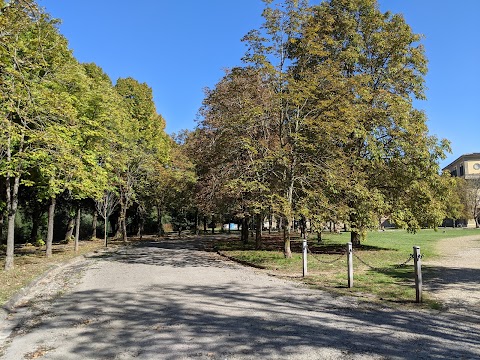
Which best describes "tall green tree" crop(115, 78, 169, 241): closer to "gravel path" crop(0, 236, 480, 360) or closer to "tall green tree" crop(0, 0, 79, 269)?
"tall green tree" crop(0, 0, 79, 269)

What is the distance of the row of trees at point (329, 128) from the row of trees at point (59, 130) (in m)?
5.36

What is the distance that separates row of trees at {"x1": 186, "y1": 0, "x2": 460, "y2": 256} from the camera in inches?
Answer: 599

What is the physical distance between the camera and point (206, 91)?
67.6ft

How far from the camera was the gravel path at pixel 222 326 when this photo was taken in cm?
499

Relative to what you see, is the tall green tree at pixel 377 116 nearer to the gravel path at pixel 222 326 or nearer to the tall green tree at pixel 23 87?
the gravel path at pixel 222 326

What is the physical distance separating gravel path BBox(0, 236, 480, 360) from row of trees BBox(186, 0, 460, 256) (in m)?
6.12

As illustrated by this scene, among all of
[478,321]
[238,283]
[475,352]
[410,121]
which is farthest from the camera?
[410,121]

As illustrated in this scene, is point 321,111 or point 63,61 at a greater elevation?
point 63,61

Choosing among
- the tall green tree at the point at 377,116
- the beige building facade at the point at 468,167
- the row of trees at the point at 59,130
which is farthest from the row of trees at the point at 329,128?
the beige building facade at the point at 468,167

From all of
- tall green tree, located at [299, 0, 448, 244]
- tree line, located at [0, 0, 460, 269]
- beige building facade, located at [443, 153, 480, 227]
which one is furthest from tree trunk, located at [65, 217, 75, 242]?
beige building facade, located at [443, 153, 480, 227]

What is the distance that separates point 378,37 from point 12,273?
1871 cm

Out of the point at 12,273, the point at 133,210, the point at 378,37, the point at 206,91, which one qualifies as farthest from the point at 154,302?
the point at 133,210

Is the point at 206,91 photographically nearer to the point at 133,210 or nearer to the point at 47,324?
the point at 47,324

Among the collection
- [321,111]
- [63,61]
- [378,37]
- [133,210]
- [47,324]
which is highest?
[378,37]
